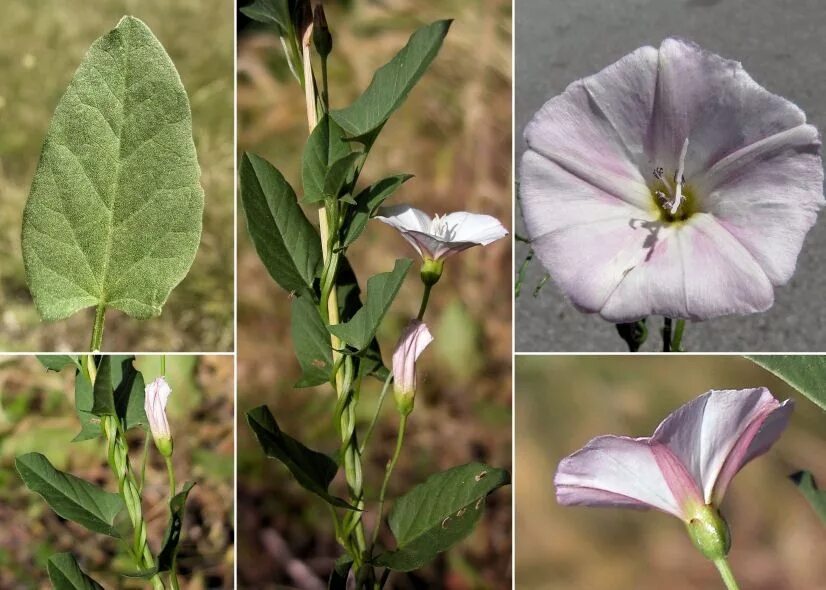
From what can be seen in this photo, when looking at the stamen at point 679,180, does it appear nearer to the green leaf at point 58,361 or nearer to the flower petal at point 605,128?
the flower petal at point 605,128

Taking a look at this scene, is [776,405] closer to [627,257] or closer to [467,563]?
[627,257]

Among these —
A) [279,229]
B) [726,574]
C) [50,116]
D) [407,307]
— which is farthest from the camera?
[407,307]

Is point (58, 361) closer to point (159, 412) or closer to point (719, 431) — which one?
point (159, 412)

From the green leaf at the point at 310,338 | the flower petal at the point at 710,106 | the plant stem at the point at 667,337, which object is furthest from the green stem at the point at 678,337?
the green leaf at the point at 310,338

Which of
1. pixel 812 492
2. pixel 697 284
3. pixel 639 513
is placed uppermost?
pixel 697 284

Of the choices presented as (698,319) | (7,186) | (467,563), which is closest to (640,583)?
(467,563)

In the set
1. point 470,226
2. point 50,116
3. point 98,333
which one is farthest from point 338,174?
point 50,116
